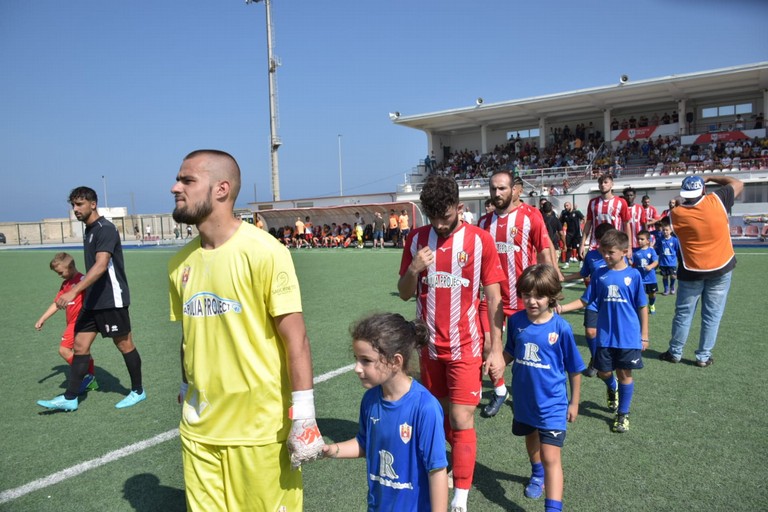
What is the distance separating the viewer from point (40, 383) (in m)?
6.27

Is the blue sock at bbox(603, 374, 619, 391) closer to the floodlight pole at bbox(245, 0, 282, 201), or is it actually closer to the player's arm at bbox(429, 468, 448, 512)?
the player's arm at bbox(429, 468, 448, 512)

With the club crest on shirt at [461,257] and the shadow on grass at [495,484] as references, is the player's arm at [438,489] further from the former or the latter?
the club crest on shirt at [461,257]

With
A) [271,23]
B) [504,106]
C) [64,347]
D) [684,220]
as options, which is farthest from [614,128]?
[64,347]

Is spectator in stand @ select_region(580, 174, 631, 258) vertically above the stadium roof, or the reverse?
the stadium roof

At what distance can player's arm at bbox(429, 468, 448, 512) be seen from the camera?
226 cm

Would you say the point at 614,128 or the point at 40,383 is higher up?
the point at 614,128

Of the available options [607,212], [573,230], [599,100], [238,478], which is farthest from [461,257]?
[599,100]

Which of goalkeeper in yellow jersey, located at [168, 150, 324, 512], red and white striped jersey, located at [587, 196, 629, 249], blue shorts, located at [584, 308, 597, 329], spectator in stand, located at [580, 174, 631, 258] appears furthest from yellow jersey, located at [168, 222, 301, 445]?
red and white striped jersey, located at [587, 196, 629, 249]

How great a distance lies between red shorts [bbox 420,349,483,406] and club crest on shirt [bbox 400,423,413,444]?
1.11m

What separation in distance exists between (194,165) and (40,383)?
534 cm

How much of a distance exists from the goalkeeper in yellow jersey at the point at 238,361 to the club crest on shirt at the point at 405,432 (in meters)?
0.36

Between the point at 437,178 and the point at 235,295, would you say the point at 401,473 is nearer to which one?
the point at 235,295

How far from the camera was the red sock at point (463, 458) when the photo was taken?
3195mm

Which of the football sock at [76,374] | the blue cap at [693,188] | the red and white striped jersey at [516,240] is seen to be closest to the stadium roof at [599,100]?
the blue cap at [693,188]
